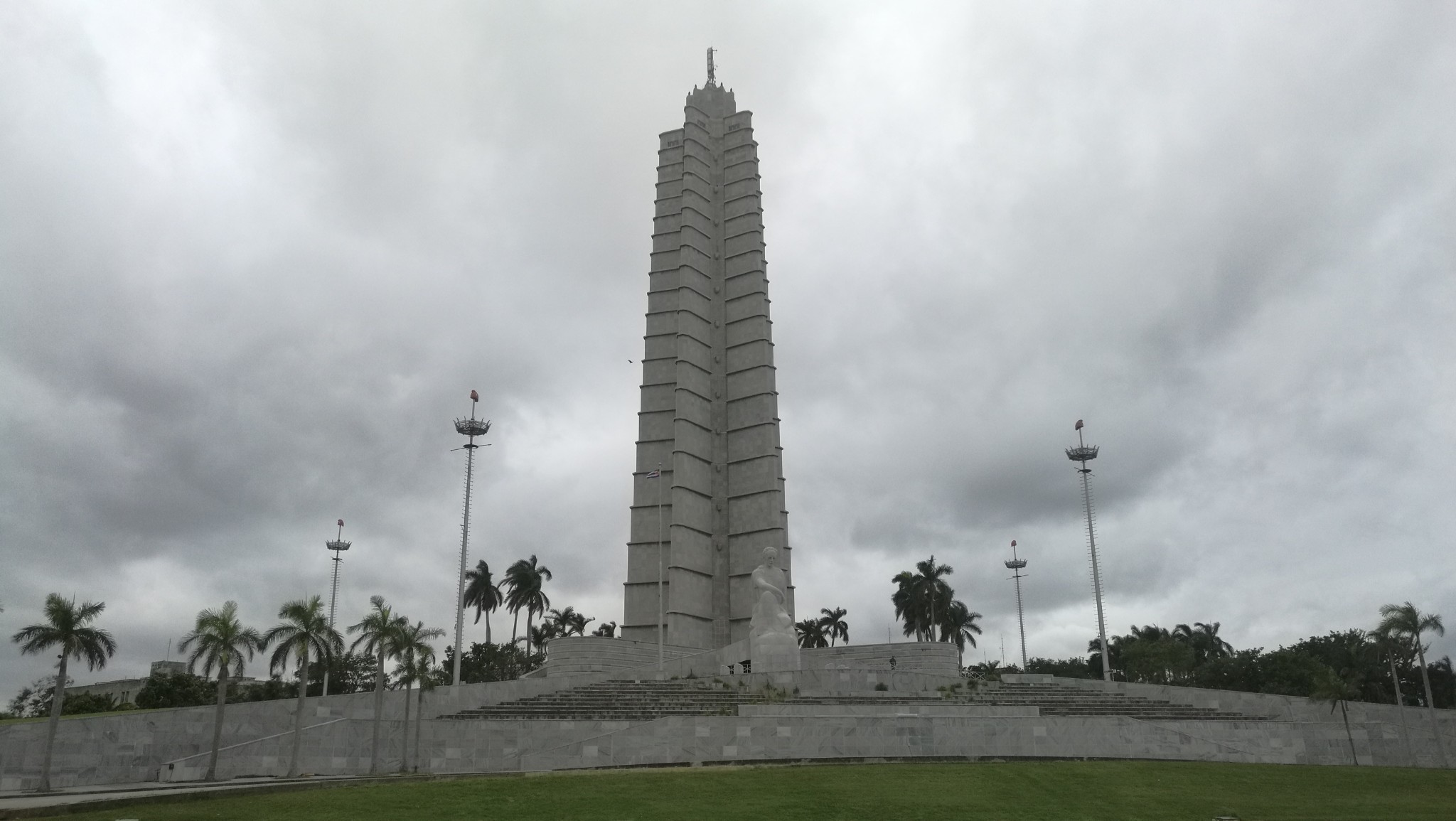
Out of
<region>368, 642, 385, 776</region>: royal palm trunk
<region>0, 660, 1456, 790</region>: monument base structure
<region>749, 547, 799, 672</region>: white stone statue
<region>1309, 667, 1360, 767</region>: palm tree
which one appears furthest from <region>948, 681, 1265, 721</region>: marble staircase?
<region>368, 642, 385, 776</region>: royal palm trunk

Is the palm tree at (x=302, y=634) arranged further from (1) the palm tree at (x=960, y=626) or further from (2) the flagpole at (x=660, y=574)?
(1) the palm tree at (x=960, y=626)

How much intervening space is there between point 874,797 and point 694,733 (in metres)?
9.31

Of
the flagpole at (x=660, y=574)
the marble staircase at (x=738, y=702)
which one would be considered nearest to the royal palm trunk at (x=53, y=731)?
the marble staircase at (x=738, y=702)

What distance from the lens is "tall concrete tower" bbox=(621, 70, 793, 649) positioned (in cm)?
5841

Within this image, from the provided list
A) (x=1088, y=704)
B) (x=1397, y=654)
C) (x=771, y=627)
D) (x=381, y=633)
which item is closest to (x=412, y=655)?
(x=381, y=633)

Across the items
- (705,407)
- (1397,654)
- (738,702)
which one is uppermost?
(705,407)

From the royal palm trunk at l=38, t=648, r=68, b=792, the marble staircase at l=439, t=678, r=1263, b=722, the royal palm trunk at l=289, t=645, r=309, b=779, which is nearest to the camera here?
the royal palm trunk at l=38, t=648, r=68, b=792

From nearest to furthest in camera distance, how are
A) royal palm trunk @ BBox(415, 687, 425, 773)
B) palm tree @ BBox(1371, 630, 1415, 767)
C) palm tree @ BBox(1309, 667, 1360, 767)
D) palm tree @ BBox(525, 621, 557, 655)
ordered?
royal palm trunk @ BBox(415, 687, 425, 773), palm tree @ BBox(1309, 667, 1360, 767), palm tree @ BBox(1371, 630, 1415, 767), palm tree @ BBox(525, 621, 557, 655)

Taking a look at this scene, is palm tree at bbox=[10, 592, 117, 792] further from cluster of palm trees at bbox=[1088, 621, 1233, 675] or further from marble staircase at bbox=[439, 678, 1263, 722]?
cluster of palm trees at bbox=[1088, 621, 1233, 675]

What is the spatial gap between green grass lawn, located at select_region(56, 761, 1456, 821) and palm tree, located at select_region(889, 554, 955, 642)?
4682 centimetres

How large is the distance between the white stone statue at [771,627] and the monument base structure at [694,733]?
1.33 m

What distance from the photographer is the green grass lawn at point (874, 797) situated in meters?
17.4

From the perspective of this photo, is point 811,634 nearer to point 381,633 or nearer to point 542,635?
point 542,635

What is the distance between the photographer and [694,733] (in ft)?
91.6
